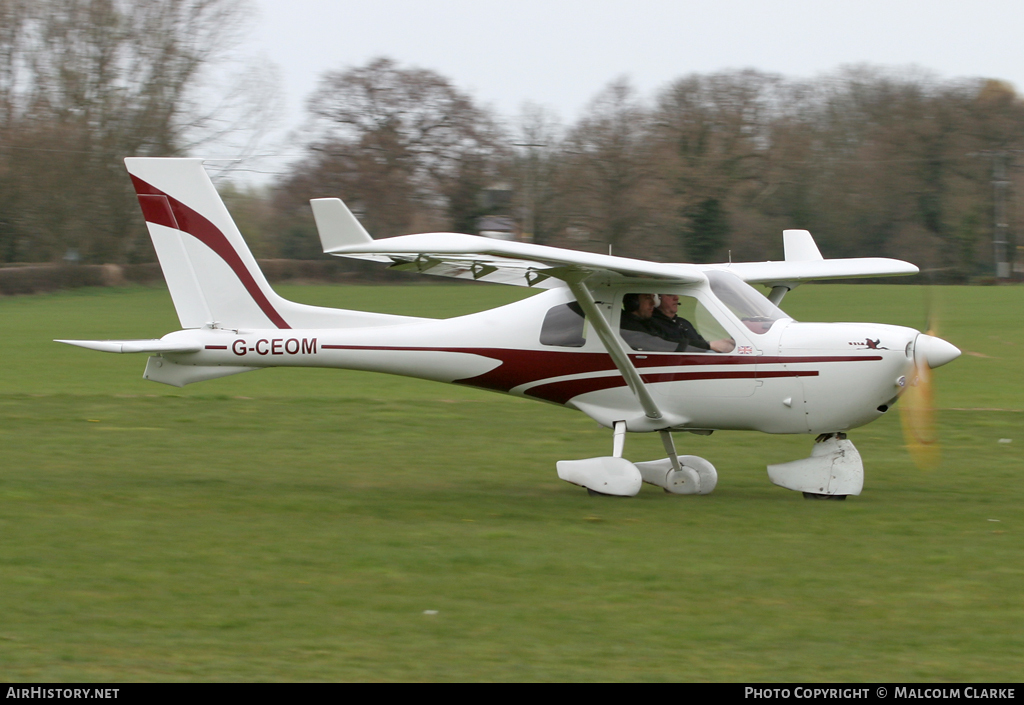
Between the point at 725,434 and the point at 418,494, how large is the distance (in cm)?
Answer: 579

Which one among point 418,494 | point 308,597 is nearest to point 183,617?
point 308,597

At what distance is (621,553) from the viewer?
7.69 meters

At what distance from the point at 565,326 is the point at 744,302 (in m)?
1.63

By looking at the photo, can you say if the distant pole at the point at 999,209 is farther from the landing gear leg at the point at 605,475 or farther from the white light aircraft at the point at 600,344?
the landing gear leg at the point at 605,475

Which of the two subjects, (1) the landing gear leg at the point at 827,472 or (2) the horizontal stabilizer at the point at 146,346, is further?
(2) the horizontal stabilizer at the point at 146,346

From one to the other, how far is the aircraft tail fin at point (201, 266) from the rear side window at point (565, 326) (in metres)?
1.49

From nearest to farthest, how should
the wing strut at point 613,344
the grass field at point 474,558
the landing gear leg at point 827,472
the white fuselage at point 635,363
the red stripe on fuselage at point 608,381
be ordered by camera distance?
the grass field at point 474,558 < the white fuselage at point 635,363 < the wing strut at point 613,344 < the red stripe on fuselage at point 608,381 < the landing gear leg at point 827,472

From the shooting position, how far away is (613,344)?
9.62 metres

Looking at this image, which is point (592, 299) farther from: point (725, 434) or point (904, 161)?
point (904, 161)

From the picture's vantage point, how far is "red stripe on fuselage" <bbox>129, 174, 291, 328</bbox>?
10711mm

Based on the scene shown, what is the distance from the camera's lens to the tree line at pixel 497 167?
168ft

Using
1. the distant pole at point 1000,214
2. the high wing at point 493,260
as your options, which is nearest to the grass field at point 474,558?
the high wing at point 493,260

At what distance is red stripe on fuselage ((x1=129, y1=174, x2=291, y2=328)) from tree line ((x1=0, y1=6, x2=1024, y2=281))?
38.3 meters

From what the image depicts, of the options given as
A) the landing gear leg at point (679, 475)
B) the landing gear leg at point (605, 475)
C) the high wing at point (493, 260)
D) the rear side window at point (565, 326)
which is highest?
the high wing at point (493, 260)
